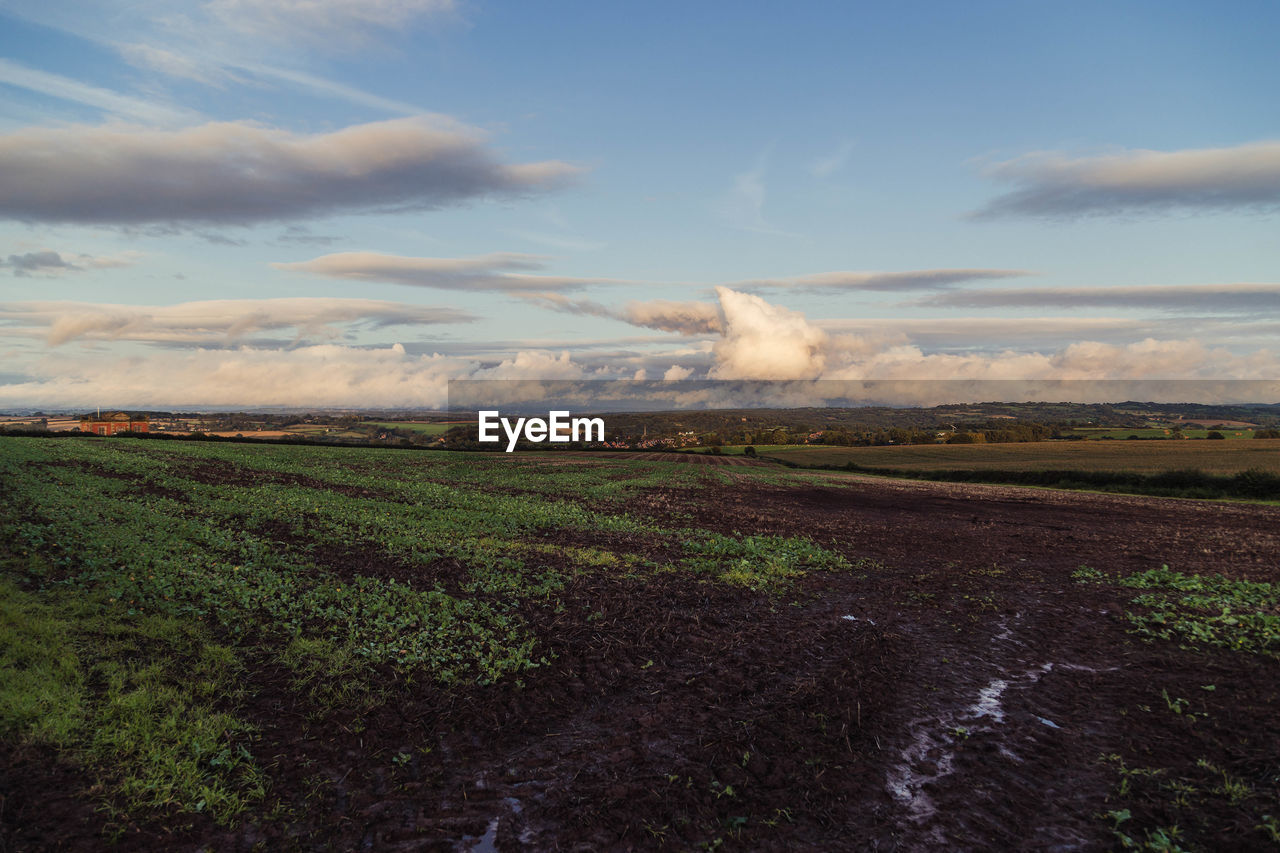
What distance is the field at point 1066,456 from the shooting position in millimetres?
64062

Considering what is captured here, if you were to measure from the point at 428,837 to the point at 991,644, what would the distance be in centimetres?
1184

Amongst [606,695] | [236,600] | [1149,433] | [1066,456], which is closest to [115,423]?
[236,600]

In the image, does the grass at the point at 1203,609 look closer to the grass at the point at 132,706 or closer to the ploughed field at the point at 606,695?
the ploughed field at the point at 606,695

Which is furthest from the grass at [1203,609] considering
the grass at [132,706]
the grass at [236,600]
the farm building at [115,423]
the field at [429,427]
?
the farm building at [115,423]

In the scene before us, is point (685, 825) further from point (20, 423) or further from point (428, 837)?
point (20, 423)

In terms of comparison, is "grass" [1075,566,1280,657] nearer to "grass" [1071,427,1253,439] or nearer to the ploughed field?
the ploughed field

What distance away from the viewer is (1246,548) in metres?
24.0

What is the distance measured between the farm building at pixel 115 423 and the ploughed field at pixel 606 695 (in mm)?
92935

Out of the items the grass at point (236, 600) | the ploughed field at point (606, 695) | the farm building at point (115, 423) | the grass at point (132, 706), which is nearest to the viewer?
the ploughed field at point (606, 695)

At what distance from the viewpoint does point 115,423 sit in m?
94.4

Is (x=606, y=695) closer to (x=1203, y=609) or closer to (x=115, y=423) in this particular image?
(x=1203, y=609)

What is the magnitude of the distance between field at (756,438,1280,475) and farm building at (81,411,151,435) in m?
108

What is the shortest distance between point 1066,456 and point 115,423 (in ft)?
473

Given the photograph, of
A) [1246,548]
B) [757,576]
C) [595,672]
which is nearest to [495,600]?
[595,672]
